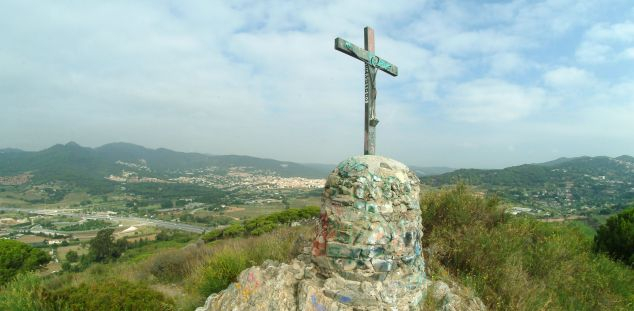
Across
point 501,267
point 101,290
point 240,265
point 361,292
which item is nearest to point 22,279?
point 101,290

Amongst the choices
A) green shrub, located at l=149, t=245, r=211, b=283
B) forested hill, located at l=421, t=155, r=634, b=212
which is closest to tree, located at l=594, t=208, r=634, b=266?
green shrub, located at l=149, t=245, r=211, b=283

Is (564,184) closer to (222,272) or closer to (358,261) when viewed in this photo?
(222,272)

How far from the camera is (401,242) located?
13.3 ft

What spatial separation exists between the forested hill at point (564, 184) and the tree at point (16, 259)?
119ft

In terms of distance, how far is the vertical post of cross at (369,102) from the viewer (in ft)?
17.8

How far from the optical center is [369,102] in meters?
5.55

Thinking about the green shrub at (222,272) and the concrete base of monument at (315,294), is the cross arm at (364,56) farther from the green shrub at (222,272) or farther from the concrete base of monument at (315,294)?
the green shrub at (222,272)

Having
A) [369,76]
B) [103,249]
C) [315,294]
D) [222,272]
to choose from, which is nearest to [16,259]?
[222,272]

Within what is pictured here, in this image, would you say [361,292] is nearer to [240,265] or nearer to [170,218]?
[240,265]

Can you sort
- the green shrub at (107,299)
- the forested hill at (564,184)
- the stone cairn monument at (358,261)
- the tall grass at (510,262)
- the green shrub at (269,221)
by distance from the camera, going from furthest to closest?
1. the forested hill at (564,184)
2. the green shrub at (269,221)
3. the green shrub at (107,299)
4. the tall grass at (510,262)
5. the stone cairn monument at (358,261)

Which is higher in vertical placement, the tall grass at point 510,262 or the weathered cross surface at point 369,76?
the weathered cross surface at point 369,76

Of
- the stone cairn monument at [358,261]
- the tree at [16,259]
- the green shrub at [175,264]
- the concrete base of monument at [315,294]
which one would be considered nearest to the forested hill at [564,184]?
the green shrub at [175,264]

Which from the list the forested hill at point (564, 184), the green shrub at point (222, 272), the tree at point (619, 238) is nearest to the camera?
the green shrub at point (222, 272)

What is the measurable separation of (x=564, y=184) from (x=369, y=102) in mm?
63412
